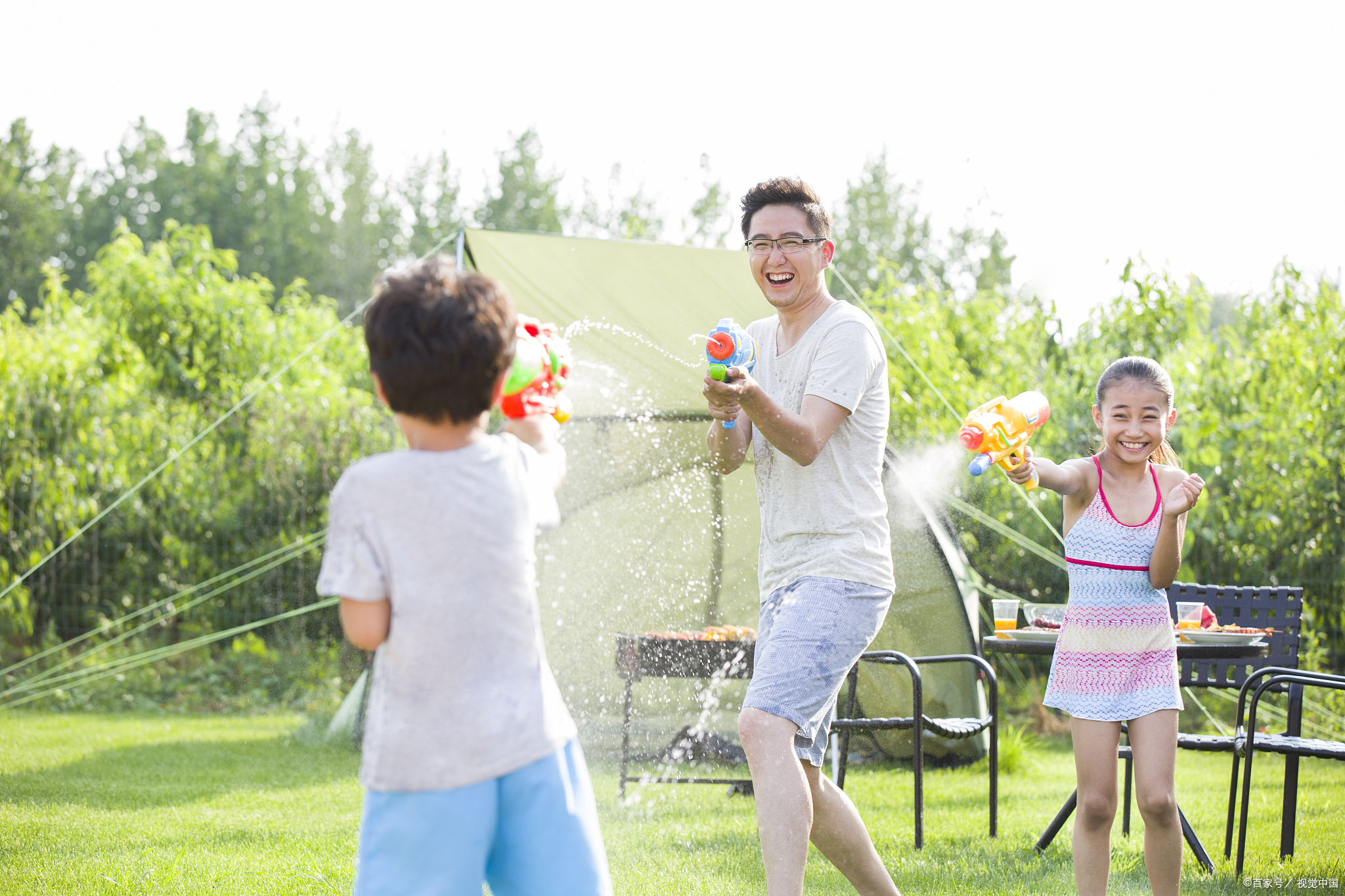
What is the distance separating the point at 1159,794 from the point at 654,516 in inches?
109

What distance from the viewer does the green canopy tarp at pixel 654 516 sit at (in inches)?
176

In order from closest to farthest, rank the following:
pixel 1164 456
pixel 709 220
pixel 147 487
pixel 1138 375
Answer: pixel 1138 375, pixel 1164 456, pixel 147 487, pixel 709 220

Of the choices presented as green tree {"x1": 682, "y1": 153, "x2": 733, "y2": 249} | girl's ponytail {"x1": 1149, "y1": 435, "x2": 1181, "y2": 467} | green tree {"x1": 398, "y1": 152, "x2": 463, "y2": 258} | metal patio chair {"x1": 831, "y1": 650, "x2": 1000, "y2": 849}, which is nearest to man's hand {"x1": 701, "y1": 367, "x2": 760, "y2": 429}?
girl's ponytail {"x1": 1149, "y1": 435, "x2": 1181, "y2": 467}

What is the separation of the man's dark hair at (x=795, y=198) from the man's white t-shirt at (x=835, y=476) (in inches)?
6.8

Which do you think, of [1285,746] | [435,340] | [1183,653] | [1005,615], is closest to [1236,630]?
[1183,653]

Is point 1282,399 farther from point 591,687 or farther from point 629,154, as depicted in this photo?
point 629,154

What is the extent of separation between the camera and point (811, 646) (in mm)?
2088

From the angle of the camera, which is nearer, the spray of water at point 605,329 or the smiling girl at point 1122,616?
the smiling girl at point 1122,616

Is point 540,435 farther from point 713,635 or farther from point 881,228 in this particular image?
point 881,228

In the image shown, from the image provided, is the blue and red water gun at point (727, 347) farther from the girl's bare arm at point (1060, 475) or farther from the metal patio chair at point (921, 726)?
the metal patio chair at point (921, 726)

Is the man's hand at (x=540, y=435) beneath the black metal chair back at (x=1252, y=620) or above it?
above

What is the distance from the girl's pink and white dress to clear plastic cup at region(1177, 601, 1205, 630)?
124cm

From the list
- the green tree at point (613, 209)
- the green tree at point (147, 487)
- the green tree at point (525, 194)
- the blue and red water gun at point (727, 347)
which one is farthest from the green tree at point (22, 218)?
the blue and red water gun at point (727, 347)

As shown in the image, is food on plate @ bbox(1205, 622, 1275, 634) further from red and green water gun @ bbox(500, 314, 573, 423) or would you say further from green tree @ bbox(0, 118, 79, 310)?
green tree @ bbox(0, 118, 79, 310)
